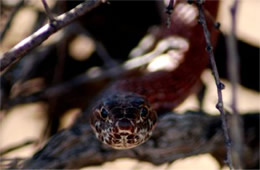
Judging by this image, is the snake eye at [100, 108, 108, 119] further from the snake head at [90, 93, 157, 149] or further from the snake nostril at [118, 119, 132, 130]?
the snake nostril at [118, 119, 132, 130]

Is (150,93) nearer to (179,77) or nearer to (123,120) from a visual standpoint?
(179,77)

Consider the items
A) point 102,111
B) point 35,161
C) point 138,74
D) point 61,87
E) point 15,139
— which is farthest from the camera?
point 15,139

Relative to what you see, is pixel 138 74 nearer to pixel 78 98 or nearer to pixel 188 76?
pixel 188 76

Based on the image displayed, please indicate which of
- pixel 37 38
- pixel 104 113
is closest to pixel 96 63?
pixel 104 113

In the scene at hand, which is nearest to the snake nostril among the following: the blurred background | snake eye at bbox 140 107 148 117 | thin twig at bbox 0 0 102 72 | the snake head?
the snake head

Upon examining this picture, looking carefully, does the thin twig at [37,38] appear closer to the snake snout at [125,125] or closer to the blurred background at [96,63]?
the snake snout at [125,125]

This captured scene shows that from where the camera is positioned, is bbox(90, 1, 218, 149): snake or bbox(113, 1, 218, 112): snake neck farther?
bbox(113, 1, 218, 112): snake neck

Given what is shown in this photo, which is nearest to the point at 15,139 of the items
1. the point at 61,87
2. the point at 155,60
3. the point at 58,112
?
the point at 58,112

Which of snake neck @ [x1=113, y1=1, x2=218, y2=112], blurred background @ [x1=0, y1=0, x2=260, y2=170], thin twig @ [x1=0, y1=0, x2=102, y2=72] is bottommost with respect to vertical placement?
blurred background @ [x1=0, y1=0, x2=260, y2=170]
